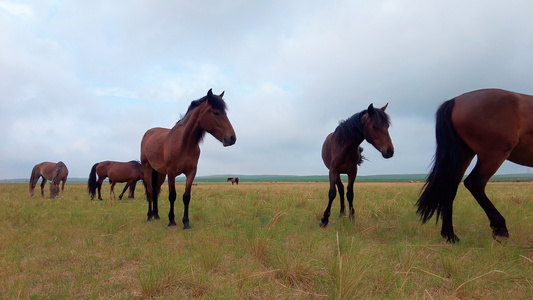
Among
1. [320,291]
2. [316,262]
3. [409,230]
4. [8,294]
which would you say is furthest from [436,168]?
[8,294]

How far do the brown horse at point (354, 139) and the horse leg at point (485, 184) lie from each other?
146cm

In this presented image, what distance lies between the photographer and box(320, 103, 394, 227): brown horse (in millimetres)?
5410

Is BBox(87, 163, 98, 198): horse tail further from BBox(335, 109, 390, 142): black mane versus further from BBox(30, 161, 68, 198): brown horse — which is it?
BBox(335, 109, 390, 142): black mane

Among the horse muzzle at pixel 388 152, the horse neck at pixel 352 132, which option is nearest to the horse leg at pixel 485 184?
the horse muzzle at pixel 388 152

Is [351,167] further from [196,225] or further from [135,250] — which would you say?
[135,250]

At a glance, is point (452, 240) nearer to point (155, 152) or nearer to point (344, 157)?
point (344, 157)

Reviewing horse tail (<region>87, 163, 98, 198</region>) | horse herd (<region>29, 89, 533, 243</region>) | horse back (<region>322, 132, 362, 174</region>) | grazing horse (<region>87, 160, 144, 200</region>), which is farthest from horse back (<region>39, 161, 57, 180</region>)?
horse back (<region>322, 132, 362, 174</region>)

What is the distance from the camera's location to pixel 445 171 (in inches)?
165

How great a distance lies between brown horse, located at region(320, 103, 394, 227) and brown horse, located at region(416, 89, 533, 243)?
1.07 m

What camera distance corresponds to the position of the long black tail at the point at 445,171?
13.7ft

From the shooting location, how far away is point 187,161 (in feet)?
19.2

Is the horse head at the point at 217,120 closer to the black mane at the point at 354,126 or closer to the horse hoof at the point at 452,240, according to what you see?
the black mane at the point at 354,126

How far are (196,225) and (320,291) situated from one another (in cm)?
400

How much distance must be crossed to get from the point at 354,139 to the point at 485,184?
2534mm
